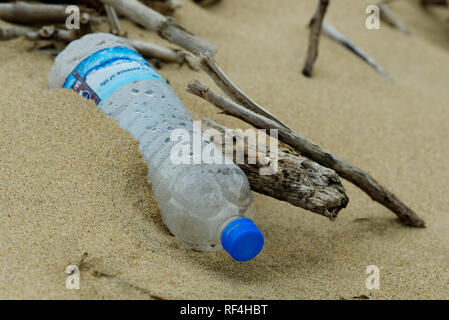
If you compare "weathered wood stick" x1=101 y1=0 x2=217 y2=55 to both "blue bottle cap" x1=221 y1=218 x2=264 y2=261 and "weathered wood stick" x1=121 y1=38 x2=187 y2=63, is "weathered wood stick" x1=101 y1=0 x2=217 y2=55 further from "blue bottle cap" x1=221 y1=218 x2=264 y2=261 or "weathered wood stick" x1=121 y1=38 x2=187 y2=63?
"blue bottle cap" x1=221 y1=218 x2=264 y2=261

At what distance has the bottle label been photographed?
6.47 feet

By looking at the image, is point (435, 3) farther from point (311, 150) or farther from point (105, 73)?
point (105, 73)

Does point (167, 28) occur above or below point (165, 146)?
above

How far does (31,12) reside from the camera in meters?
2.77

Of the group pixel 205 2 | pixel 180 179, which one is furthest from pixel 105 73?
pixel 205 2

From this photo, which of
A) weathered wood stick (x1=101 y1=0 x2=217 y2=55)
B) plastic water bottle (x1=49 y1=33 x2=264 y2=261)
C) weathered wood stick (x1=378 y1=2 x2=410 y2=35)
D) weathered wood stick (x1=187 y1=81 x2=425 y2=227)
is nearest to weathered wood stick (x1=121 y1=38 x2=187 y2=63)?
weathered wood stick (x1=101 y1=0 x2=217 y2=55)

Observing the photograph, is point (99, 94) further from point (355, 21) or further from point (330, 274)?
point (355, 21)

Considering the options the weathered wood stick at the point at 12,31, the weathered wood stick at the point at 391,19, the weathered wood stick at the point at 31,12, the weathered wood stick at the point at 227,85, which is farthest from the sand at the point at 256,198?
the weathered wood stick at the point at 391,19

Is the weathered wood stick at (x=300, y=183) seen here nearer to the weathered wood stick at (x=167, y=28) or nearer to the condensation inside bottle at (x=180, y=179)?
the condensation inside bottle at (x=180, y=179)

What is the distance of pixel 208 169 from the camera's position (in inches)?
66.4

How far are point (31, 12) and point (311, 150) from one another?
194 centimetres

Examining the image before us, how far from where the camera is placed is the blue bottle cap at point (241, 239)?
58.3 inches

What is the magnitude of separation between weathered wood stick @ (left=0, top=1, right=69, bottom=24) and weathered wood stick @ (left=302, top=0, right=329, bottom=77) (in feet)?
5.32

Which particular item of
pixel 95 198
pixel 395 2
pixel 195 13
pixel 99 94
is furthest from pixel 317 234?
pixel 395 2
